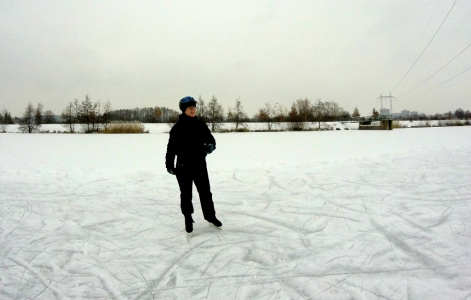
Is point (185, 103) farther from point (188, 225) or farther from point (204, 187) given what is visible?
point (188, 225)

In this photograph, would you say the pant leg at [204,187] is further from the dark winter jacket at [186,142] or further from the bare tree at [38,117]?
the bare tree at [38,117]

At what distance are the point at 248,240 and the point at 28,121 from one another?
57.1 meters

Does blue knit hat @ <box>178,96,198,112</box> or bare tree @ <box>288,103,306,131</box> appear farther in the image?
bare tree @ <box>288,103,306,131</box>

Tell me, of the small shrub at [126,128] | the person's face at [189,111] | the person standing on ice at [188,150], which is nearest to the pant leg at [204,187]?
the person standing on ice at [188,150]

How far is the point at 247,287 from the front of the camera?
2.45 m

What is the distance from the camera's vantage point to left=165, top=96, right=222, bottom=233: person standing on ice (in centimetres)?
356

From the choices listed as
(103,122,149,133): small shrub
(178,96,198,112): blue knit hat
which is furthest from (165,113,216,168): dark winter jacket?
(103,122,149,133): small shrub

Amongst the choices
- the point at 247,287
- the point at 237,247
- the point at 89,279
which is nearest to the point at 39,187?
the point at 89,279

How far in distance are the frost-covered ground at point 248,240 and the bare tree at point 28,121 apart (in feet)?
162

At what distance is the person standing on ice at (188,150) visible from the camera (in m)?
3.56

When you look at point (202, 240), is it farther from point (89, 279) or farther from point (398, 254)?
point (398, 254)

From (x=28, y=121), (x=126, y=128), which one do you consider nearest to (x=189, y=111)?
(x=126, y=128)

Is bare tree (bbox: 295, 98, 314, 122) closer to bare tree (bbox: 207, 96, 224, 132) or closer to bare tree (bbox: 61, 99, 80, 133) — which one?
bare tree (bbox: 207, 96, 224, 132)

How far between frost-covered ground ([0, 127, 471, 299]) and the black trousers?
36 cm
